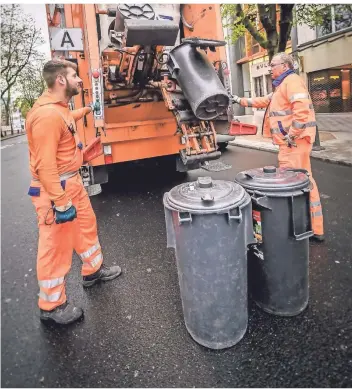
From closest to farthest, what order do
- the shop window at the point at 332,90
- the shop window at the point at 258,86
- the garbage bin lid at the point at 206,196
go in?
the garbage bin lid at the point at 206,196 → the shop window at the point at 332,90 → the shop window at the point at 258,86

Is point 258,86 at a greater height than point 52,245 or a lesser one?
greater

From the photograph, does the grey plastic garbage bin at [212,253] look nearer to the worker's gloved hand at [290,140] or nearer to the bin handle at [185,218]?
the bin handle at [185,218]

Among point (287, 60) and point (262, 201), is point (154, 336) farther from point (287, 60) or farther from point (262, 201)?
point (287, 60)

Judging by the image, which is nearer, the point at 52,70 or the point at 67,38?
the point at 52,70

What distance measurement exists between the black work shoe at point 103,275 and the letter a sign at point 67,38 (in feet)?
8.29

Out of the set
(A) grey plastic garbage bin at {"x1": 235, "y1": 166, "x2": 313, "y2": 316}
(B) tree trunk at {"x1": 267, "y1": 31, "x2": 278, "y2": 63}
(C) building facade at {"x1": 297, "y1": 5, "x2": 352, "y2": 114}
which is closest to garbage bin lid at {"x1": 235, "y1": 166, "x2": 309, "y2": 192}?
(A) grey plastic garbage bin at {"x1": 235, "y1": 166, "x2": 313, "y2": 316}

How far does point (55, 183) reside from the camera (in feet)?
6.74

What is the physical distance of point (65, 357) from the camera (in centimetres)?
192

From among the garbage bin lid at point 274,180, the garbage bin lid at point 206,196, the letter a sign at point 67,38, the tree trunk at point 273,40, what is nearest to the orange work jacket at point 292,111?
the garbage bin lid at point 274,180

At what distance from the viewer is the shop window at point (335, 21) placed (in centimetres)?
1300

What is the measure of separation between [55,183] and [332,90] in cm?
1620

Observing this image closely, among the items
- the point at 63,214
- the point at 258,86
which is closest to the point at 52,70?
the point at 63,214

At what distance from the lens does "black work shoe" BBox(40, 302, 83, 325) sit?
7.26 ft

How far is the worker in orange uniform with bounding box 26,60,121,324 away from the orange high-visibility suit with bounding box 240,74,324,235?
6.07 feet
